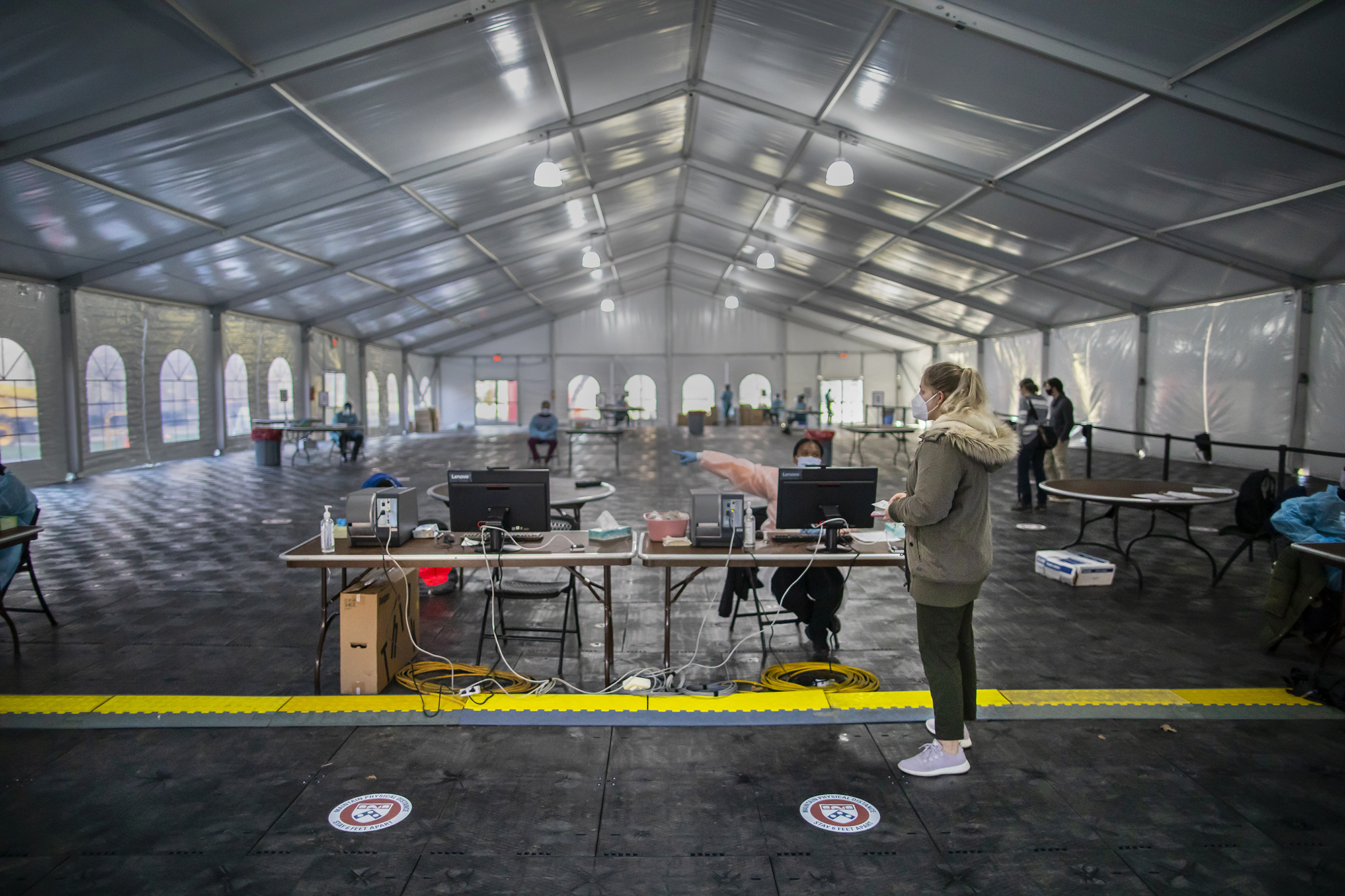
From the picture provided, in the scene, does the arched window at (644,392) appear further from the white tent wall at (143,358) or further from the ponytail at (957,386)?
the ponytail at (957,386)

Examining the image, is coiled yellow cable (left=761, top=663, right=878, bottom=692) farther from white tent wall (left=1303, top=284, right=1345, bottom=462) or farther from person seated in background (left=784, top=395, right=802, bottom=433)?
person seated in background (left=784, top=395, right=802, bottom=433)

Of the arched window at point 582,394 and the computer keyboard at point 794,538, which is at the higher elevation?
the arched window at point 582,394

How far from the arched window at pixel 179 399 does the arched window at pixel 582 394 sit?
1441 centimetres

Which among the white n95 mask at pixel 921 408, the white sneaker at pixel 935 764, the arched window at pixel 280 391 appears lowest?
the white sneaker at pixel 935 764

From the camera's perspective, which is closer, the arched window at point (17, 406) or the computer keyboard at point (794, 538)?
the computer keyboard at point (794, 538)

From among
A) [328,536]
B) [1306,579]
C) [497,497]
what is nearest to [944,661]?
[497,497]

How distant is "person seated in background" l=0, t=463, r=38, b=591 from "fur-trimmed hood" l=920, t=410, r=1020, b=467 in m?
5.28

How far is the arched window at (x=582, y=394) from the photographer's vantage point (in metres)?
27.6

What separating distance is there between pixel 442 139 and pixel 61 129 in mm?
4101

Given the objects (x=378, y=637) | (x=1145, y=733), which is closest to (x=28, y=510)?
(x=378, y=637)

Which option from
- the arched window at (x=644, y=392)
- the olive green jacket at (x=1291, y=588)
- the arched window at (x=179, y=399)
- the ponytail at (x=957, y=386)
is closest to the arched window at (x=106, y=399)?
the arched window at (x=179, y=399)

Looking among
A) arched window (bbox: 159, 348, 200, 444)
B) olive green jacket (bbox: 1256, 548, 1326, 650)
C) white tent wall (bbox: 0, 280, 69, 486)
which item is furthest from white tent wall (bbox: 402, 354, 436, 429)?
olive green jacket (bbox: 1256, 548, 1326, 650)

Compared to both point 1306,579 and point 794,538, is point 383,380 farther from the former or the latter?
point 1306,579

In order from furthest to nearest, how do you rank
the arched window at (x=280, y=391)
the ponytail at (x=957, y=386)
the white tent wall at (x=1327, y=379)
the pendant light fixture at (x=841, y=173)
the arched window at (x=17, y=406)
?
the arched window at (x=280, y=391) < the white tent wall at (x=1327, y=379) < the arched window at (x=17, y=406) < the pendant light fixture at (x=841, y=173) < the ponytail at (x=957, y=386)
